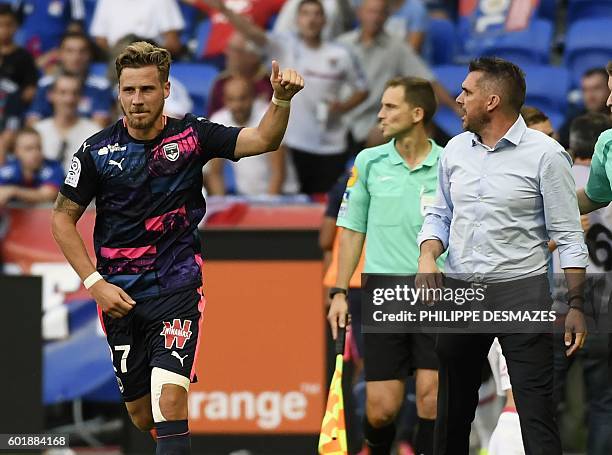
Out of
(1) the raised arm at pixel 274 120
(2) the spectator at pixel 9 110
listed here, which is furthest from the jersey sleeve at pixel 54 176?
(1) the raised arm at pixel 274 120

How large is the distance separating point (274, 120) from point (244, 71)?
6.29m

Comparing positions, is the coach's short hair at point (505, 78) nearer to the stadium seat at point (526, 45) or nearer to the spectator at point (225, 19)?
the spectator at point (225, 19)

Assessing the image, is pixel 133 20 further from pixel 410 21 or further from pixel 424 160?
pixel 424 160

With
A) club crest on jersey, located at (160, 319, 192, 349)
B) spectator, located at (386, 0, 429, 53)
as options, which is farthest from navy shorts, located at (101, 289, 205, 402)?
spectator, located at (386, 0, 429, 53)

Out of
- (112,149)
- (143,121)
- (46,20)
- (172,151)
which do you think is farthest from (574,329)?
(46,20)

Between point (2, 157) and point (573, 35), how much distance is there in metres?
5.78

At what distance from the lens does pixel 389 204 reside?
8.31 m

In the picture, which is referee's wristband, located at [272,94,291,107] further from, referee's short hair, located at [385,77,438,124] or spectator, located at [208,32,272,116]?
spectator, located at [208,32,272,116]

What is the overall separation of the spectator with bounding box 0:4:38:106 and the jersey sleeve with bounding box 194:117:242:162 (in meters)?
6.31

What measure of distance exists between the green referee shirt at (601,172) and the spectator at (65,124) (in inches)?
250

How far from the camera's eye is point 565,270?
21.1 ft

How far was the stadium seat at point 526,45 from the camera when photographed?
1358 cm

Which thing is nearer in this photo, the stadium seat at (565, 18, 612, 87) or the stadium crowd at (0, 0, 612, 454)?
the stadium crowd at (0, 0, 612, 454)

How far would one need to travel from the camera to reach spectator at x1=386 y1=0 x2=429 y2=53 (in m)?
13.1
